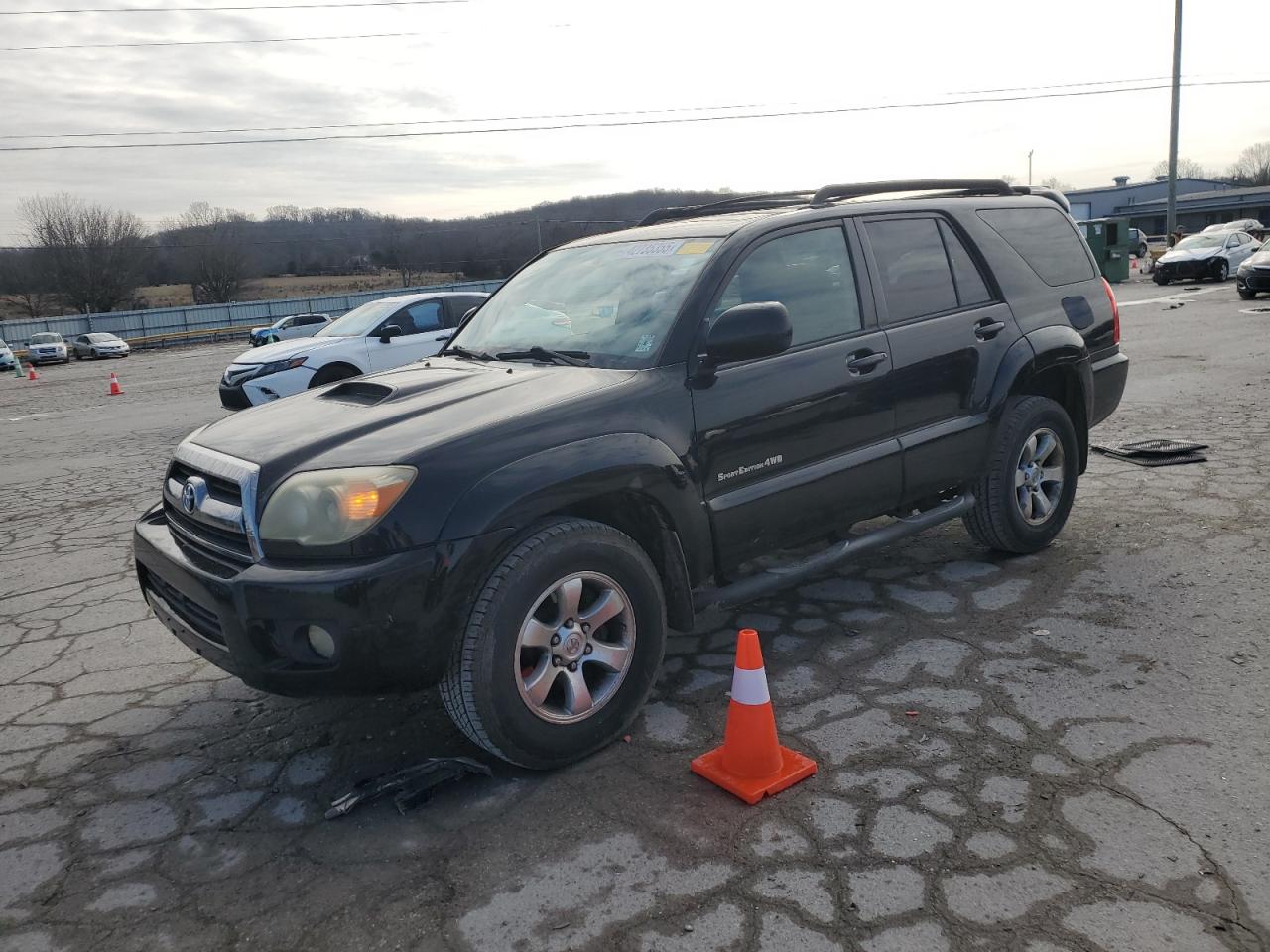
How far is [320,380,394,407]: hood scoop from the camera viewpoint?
369 centimetres

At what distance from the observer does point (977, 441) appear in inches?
179

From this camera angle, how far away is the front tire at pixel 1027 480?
4668mm

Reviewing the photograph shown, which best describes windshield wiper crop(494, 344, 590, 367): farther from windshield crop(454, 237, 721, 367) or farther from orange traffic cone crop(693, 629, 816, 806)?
orange traffic cone crop(693, 629, 816, 806)

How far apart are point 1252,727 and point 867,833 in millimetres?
1506

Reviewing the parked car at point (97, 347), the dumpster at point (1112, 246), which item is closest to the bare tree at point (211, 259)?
the parked car at point (97, 347)

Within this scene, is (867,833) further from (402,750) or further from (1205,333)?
(1205,333)

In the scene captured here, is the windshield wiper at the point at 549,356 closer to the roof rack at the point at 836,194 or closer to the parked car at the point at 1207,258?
the roof rack at the point at 836,194

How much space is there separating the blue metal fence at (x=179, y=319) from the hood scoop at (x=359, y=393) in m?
43.3

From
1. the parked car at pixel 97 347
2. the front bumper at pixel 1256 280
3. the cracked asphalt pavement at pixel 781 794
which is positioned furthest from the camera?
the parked car at pixel 97 347

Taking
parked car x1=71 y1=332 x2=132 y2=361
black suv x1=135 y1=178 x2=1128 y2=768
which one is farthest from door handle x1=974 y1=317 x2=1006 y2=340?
parked car x1=71 y1=332 x2=132 y2=361

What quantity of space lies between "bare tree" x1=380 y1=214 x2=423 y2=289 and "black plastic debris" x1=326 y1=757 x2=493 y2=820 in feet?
202

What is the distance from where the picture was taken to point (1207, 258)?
25.0 m

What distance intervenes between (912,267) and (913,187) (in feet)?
2.25

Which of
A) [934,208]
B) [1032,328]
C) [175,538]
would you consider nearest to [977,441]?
[1032,328]
